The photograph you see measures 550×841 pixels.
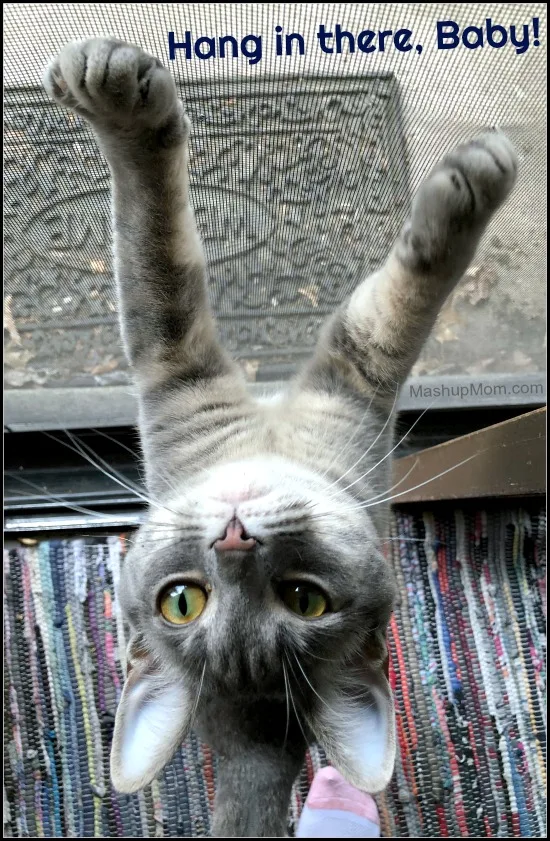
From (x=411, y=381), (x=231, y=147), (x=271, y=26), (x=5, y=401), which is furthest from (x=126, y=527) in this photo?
(x=271, y=26)

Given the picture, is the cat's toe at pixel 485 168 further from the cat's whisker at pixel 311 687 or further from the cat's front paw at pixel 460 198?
the cat's whisker at pixel 311 687

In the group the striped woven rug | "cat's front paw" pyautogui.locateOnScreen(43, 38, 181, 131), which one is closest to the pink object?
the striped woven rug

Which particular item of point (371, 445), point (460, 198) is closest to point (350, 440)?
point (371, 445)

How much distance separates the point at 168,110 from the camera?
80 cm

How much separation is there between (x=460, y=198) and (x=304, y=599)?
1.81 feet

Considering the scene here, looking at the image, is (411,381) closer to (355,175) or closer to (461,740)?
(355,175)

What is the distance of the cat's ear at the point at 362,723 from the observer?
0.81 metres

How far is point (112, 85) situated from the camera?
755 millimetres

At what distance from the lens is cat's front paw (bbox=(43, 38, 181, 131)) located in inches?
29.4

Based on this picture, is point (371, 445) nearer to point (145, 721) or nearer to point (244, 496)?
point (244, 496)

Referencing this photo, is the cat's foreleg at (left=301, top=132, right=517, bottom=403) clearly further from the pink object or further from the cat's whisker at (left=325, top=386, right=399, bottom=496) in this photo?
the pink object

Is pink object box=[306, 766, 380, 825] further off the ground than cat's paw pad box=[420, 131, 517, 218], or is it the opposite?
cat's paw pad box=[420, 131, 517, 218]

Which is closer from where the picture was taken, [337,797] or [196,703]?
[196,703]

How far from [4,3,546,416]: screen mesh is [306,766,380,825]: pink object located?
85 cm
